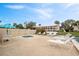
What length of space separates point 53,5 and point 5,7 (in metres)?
0.66

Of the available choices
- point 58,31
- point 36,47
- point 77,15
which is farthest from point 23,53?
point 77,15

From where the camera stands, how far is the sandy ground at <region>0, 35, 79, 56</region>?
501 cm

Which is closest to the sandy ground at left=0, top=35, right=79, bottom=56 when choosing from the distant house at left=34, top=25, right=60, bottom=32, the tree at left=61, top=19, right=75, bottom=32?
the distant house at left=34, top=25, right=60, bottom=32

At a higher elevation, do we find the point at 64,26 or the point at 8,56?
the point at 64,26

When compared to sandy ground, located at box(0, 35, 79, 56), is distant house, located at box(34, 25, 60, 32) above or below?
above

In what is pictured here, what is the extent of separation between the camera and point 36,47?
5.04 metres

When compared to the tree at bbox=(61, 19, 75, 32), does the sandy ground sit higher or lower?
lower

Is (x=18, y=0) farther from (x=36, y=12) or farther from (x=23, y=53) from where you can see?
(x=23, y=53)

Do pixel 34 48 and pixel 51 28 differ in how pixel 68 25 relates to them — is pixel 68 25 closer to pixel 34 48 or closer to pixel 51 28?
pixel 51 28

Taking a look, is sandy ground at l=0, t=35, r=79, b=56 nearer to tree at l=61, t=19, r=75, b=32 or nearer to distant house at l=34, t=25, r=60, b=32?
distant house at l=34, t=25, r=60, b=32

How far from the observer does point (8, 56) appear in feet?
16.5

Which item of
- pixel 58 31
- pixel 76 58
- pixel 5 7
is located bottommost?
pixel 76 58

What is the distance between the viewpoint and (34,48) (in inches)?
199

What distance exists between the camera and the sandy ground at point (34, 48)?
5012mm
